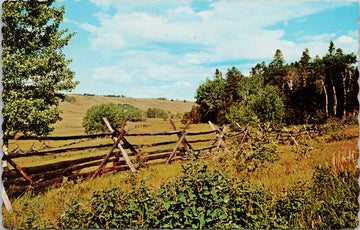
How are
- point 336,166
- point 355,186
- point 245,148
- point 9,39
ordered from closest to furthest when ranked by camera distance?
1. point 355,186
2. point 336,166
3. point 245,148
4. point 9,39

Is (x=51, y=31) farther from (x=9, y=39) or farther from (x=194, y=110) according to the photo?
(x=194, y=110)

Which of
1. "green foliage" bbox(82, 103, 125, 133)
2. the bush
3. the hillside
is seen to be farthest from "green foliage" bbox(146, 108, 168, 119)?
the bush

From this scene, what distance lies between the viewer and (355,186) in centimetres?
331

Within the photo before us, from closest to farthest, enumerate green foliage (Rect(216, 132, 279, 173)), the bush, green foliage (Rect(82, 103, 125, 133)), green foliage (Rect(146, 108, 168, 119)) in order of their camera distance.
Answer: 1. the bush
2. green foliage (Rect(216, 132, 279, 173))
3. green foliage (Rect(82, 103, 125, 133))
4. green foliage (Rect(146, 108, 168, 119))

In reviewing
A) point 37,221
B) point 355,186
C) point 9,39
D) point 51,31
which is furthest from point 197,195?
point 51,31

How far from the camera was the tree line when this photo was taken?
66.9 ft

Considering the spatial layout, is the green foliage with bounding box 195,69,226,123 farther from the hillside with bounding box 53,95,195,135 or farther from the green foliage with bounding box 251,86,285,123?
the hillside with bounding box 53,95,195,135

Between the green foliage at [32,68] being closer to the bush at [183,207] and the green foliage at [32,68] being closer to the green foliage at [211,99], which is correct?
the bush at [183,207]

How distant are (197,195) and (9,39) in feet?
22.6

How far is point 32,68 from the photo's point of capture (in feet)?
21.5

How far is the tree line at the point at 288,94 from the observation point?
66.9ft

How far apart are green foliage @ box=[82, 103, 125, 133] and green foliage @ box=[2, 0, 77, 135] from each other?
26083 millimetres

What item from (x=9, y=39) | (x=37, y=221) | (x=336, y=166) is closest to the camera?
(x=37, y=221)

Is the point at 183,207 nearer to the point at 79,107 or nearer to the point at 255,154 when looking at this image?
the point at 255,154
